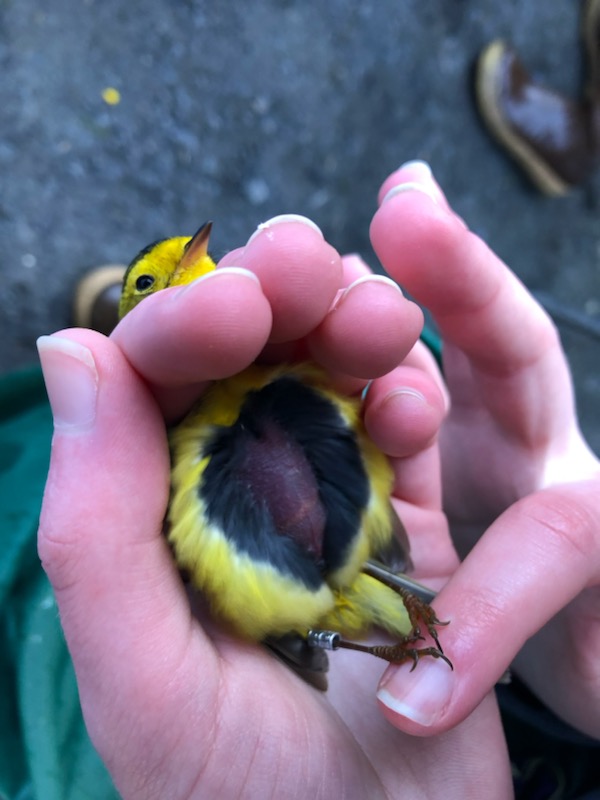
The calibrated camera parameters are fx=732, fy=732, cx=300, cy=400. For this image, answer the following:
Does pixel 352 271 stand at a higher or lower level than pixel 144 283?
higher

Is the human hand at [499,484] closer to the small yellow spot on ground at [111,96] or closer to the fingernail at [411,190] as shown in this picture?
the fingernail at [411,190]

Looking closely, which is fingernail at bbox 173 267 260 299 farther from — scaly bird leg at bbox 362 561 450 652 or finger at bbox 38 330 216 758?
scaly bird leg at bbox 362 561 450 652

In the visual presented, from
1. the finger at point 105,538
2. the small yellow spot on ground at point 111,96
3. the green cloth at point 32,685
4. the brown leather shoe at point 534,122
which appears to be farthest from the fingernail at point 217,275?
the brown leather shoe at point 534,122

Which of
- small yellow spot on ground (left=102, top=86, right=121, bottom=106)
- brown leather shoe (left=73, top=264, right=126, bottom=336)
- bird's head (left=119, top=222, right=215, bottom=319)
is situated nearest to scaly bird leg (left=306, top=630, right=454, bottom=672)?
bird's head (left=119, top=222, right=215, bottom=319)

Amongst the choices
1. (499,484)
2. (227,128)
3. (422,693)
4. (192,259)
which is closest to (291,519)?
(422,693)

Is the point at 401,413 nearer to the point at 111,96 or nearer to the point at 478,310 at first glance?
the point at 478,310
